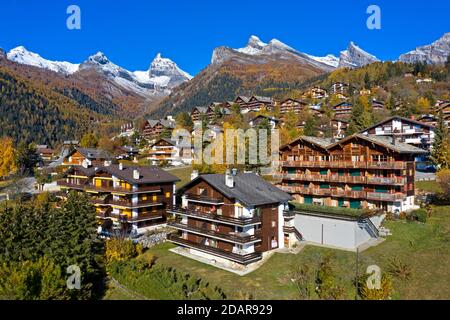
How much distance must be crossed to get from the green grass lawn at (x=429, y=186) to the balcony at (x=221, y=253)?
31.3 meters

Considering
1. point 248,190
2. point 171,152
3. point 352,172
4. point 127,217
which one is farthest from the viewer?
point 171,152

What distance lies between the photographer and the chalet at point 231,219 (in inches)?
1475

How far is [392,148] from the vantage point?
1783 inches

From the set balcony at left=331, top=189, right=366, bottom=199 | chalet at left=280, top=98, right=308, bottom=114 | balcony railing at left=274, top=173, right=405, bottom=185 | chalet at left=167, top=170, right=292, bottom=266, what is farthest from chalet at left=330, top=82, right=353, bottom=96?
chalet at left=167, top=170, right=292, bottom=266

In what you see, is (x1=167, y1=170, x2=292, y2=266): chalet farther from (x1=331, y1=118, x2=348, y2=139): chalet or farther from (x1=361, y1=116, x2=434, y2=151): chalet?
(x1=331, y1=118, x2=348, y2=139): chalet

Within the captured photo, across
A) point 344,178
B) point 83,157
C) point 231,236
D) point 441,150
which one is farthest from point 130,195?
point 441,150

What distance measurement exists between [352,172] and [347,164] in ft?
4.63

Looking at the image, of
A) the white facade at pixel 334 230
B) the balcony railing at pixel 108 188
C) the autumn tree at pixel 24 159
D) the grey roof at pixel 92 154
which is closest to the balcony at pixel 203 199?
the white facade at pixel 334 230

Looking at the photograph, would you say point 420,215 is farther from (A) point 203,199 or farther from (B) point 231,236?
(A) point 203,199

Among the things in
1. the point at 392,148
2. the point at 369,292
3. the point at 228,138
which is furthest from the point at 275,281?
the point at 228,138

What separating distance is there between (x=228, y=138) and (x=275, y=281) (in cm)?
4181

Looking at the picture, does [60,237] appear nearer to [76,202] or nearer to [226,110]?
[76,202]

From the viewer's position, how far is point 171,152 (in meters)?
98.8

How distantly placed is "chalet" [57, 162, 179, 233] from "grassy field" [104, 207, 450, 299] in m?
11.3
